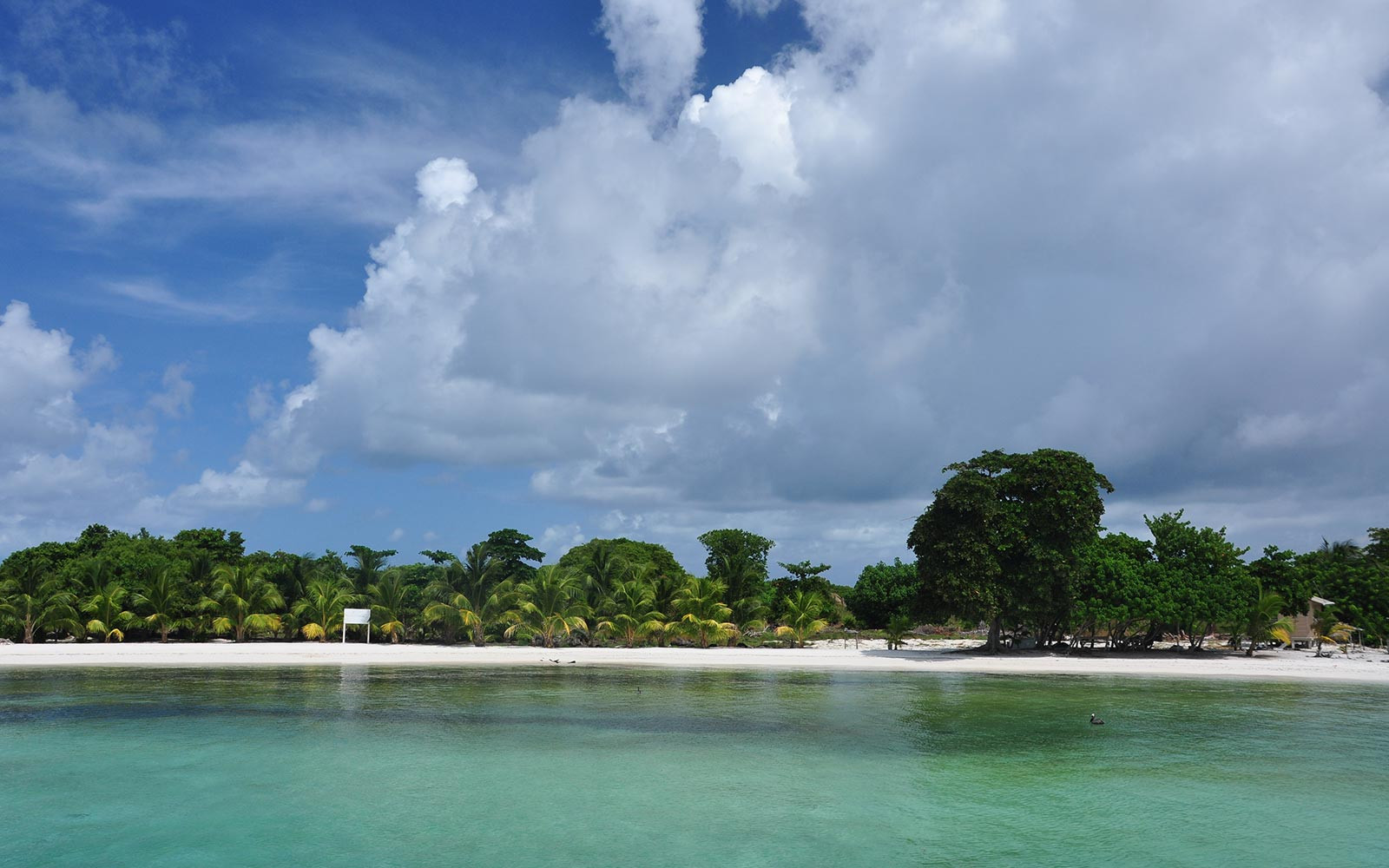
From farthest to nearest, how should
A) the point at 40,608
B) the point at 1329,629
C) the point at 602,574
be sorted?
the point at 602,574
the point at 1329,629
the point at 40,608

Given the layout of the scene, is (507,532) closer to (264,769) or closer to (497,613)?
(497,613)

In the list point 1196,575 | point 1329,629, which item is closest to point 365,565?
point 1196,575

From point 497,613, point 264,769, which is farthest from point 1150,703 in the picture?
point 497,613

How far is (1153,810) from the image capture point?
45.2 ft

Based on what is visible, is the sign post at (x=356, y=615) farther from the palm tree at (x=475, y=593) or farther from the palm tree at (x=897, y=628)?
the palm tree at (x=897, y=628)

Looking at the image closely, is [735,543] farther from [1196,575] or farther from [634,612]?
[1196,575]

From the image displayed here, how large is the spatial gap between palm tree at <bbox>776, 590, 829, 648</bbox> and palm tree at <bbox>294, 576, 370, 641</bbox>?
2393cm

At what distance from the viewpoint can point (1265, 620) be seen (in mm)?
41750

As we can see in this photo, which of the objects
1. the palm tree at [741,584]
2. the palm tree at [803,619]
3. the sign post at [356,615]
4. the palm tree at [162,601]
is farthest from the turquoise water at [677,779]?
the palm tree at [741,584]

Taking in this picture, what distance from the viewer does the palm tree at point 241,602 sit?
Answer: 45.0 metres

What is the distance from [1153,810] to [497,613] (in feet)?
122

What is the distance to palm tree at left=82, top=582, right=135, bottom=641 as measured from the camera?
44281 mm

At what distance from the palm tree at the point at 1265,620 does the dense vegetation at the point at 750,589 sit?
10cm

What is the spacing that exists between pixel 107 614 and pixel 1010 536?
44.3m
